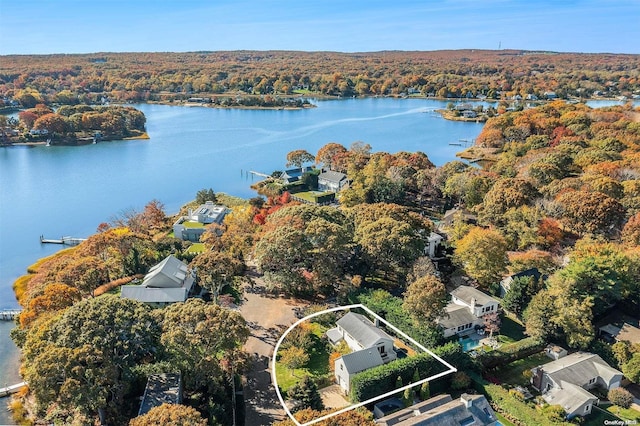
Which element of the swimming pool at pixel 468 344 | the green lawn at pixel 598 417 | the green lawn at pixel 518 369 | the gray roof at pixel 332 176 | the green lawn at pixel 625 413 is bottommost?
the green lawn at pixel 598 417

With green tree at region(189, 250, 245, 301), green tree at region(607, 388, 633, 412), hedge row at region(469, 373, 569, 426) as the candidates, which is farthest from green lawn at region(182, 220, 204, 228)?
green tree at region(607, 388, 633, 412)

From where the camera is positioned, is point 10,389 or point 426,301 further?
point 426,301

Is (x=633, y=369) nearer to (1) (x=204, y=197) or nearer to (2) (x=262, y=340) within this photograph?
(2) (x=262, y=340)

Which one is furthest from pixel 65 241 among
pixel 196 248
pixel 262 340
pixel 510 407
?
pixel 510 407

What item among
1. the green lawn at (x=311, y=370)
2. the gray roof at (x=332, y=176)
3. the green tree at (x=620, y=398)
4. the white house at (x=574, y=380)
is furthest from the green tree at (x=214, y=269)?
the gray roof at (x=332, y=176)

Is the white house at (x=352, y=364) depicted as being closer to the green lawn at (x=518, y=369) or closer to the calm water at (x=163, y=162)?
the green lawn at (x=518, y=369)

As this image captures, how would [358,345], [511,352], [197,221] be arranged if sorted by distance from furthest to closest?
1. [197,221]
2. [511,352]
3. [358,345]
